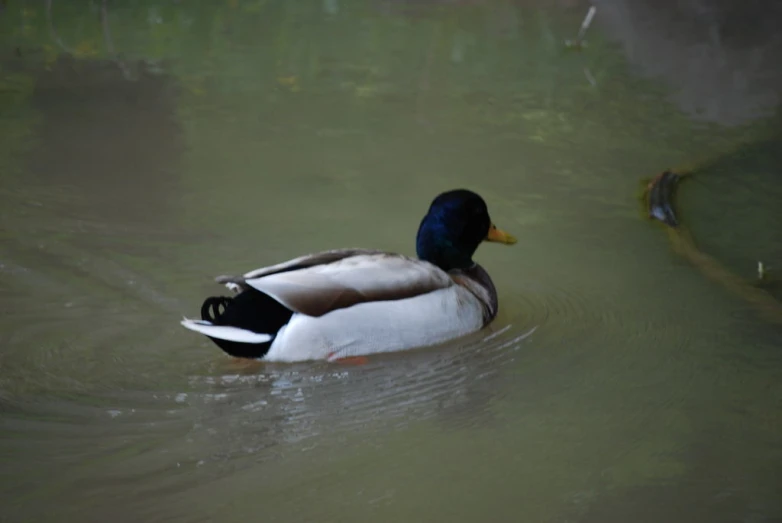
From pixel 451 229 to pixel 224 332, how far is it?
142cm

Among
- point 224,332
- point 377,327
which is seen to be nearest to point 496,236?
point 377,327

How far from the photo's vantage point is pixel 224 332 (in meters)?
4.69

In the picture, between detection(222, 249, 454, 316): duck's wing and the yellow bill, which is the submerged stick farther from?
detection(222, 249, 454, 316): duck's wing

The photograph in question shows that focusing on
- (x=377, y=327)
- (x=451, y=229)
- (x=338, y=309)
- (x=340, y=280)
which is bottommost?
(x=377, y=327)

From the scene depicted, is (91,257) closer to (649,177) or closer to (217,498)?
(217,498)

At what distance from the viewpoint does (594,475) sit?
4023mm

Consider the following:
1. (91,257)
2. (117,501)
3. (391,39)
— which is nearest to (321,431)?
(117,501)

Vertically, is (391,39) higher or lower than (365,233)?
higher

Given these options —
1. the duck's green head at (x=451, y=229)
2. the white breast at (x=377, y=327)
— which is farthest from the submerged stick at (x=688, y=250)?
the white breast at (x=377, y=327)

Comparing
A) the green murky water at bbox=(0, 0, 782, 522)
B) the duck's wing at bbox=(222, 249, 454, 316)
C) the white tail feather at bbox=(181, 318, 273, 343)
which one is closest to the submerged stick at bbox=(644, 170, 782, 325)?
the green murky water at bbox=(0, 0, 782, 522)

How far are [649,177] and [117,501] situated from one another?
4.89m

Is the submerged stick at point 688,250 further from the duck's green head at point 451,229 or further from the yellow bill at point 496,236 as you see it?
the duck's green head at point 451,229

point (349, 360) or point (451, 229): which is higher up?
point (451, 229)

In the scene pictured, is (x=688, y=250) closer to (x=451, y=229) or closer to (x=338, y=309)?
(x=451, y=229)
